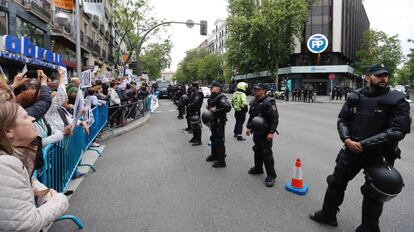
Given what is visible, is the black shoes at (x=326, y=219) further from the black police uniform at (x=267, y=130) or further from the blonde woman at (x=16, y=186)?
the blonde woman at (x=16, y=186)

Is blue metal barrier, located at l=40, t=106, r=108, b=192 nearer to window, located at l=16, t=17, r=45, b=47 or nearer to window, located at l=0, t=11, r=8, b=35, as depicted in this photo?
window, located at l=0, t=11, r=8, b=35

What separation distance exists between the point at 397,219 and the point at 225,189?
86.4 inches

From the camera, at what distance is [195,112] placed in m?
8.70

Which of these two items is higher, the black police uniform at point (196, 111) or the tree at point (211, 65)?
the tree at point (211, 65)

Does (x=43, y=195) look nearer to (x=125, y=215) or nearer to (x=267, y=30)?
(x=125, y=215)

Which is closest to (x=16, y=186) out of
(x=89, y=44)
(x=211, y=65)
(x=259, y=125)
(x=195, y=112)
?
(x=259, y=125)

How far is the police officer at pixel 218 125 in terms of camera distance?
5851mm

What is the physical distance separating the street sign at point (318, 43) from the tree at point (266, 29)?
173cm

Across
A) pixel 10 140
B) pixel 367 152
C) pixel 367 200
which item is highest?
pixel 10 140

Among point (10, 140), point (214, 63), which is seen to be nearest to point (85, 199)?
point (10, 140)

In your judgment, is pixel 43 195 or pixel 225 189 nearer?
pixel 43 195

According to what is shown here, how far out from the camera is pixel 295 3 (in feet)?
119

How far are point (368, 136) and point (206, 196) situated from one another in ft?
7.31

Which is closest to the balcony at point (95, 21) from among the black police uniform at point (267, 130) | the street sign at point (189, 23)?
the street sign at point (189, 23)
